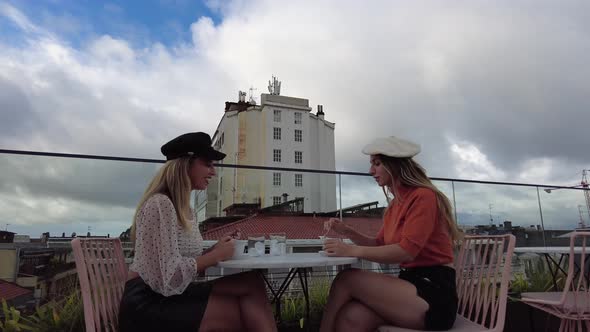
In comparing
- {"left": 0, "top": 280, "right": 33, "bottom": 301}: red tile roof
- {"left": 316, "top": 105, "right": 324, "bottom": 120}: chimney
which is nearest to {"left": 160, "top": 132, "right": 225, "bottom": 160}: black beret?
{"left": 0, "top": 280, "right": 33, "bottom": 301}: red tile roof

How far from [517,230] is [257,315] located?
14.5 ft

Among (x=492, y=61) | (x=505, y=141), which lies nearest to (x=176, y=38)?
(x=492, y=61)

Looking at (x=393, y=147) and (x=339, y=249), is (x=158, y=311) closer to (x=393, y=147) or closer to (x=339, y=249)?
(x=339, y=249)

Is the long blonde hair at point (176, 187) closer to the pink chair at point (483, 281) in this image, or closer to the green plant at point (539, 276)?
the pink chair at point (483, 281)

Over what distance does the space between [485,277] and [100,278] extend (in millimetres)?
1881

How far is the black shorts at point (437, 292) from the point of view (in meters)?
1.41

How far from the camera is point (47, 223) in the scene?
117 inches

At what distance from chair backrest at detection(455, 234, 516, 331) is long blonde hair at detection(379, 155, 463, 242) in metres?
0.16

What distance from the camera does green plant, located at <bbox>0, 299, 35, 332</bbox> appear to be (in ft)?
7.62

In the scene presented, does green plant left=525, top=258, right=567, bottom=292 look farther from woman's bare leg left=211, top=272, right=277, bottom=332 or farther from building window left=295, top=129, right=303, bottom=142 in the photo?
building window left=295, top=129, right=303, bottom=142

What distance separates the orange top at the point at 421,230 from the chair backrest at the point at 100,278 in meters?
1.35

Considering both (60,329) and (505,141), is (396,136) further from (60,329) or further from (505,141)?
(505,141)

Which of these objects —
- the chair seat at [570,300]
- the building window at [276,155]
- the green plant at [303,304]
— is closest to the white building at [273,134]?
the building window at [276,155]

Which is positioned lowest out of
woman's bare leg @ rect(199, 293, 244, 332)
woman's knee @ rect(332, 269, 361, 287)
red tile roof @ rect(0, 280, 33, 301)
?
red tile roof @ rect(0, 280, 33, 301)
